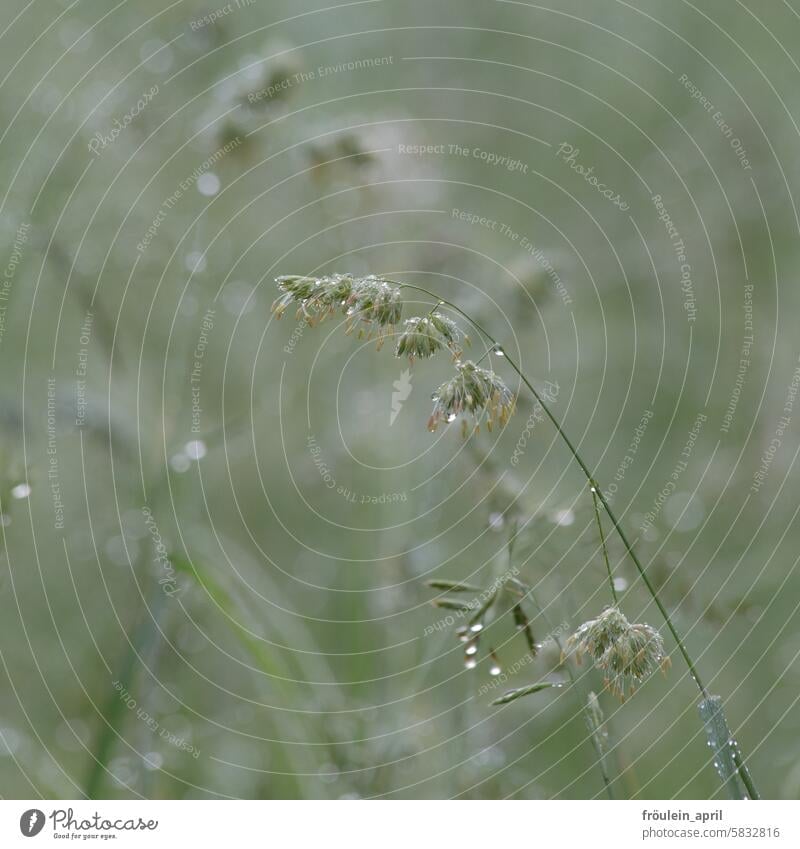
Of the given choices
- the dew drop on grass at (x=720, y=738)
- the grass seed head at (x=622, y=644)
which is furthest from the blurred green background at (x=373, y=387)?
the grass seed head at (x=622, y=644)

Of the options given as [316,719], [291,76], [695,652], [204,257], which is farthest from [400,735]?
[291,76]

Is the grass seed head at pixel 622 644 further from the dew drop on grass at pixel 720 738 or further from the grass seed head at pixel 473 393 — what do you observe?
the grass seed head at pixel 473 393

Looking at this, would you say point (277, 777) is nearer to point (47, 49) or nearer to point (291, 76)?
point (291, 76)

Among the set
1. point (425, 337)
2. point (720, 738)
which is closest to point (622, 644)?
point (720, 738)

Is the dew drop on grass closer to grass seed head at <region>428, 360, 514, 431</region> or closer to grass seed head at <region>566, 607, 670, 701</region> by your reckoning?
grass seed head at <region>566, 607, 670, 701</region>
